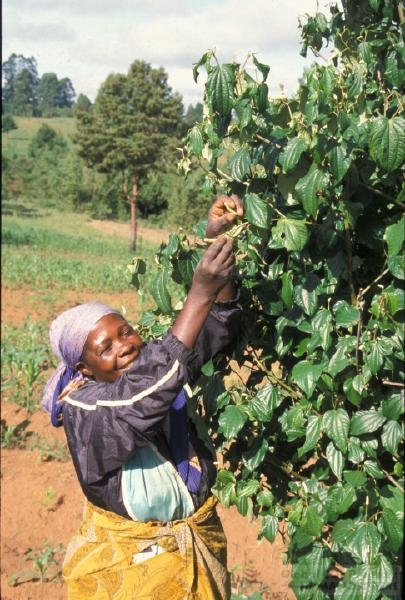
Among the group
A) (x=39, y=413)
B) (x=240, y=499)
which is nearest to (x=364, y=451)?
(x=240, y=499)

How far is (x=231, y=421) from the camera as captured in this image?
1747mm

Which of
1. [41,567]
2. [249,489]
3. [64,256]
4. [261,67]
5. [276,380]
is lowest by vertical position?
[64,256]

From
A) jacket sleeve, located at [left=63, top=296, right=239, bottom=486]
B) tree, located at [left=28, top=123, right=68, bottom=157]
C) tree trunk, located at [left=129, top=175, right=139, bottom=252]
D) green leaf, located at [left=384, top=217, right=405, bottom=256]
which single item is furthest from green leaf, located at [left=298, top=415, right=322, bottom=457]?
tree, located at [left=28, top=123, right=68, bottom=157]

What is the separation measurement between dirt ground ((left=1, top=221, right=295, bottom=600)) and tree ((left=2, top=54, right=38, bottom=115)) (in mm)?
91619

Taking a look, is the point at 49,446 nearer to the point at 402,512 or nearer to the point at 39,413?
the point at 39,413

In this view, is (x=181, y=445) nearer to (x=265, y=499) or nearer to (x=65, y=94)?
(x=265, y=499)

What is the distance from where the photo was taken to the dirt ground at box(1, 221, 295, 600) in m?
3.73

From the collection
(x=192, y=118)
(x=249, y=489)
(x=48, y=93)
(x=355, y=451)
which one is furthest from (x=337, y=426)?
(x=48, y=93)

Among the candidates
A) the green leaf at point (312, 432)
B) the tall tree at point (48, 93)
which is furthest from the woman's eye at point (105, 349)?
the tall tree at point (48, 93)

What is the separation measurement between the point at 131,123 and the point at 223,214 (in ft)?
82.9

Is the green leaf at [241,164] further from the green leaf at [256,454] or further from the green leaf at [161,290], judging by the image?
the green leaf at [256,454]

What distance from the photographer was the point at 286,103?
5.33ft

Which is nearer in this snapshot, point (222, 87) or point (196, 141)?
point (222, 87)

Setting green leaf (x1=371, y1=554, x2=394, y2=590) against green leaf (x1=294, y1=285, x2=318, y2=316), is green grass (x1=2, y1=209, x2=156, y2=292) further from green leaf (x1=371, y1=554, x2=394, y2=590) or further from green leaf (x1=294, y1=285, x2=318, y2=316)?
green leaf (x1=371, y1=554, x2=394, y2=590)
